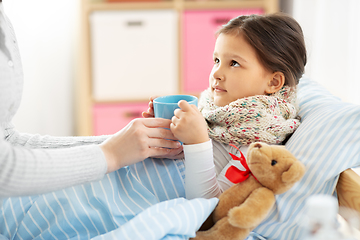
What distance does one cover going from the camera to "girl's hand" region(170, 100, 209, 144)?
0.67 meters

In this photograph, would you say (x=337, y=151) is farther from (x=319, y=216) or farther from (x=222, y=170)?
(x=319, y=216)

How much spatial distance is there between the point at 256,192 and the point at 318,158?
0.17 metres

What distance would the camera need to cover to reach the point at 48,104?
2209mm

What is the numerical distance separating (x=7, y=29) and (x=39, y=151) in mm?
260

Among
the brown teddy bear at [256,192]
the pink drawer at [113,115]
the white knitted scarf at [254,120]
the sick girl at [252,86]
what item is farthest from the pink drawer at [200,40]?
the brown teddy bear at [256,192]

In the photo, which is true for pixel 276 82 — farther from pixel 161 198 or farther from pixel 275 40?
pixel 161 198

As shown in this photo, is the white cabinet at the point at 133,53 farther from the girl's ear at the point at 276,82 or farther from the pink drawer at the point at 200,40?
the girl's ear at the point at 276,82

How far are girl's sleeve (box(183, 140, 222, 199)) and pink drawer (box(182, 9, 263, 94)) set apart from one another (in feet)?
4.92

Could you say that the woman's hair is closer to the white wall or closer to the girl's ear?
the girl's ear

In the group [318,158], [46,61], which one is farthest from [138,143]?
[46,61]

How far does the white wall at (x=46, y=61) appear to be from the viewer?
1932 millimetres

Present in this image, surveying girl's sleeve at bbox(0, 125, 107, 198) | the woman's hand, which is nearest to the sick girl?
the woman's hand

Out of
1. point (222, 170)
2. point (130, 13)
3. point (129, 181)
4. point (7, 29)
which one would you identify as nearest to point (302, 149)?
point (222, 170)

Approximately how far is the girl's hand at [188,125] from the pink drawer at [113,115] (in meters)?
1.51
